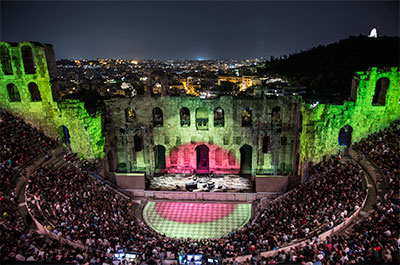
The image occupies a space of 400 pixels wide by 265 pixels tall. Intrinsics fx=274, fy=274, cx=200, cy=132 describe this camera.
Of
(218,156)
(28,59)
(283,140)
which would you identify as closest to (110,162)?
(218,156)

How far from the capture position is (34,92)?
26516 millimetres

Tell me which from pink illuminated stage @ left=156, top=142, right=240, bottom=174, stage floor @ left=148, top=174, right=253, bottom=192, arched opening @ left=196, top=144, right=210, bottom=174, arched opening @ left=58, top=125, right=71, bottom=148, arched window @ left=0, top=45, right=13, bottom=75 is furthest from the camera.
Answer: arched opening @ left=196, top=144, right=210, bottom=174

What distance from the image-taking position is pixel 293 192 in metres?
21.9

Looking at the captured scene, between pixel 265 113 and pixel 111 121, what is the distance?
47.8 ft

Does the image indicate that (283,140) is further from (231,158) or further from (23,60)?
(23,60)

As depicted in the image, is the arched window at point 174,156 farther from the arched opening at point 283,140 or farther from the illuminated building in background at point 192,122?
the arched opening at point 283,140

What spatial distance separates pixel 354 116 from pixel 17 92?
3118cm

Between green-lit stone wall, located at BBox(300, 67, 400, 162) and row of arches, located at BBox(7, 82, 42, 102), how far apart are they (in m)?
24.9

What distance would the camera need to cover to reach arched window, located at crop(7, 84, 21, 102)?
2562 centimetres

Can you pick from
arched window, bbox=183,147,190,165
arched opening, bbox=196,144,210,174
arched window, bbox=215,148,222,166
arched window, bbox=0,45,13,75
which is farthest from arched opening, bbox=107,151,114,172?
arched window, bbox=0,45,13,75

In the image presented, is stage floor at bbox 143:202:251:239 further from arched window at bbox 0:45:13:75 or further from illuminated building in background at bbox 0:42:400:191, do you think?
arched window at bbox 0:45:13:75

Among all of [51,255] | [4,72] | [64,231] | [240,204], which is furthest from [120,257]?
[4,72]

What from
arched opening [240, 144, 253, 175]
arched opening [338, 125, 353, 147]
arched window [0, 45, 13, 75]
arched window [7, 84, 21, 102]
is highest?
arched window [0, 45, 13, 75]

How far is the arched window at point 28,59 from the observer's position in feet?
83.0
